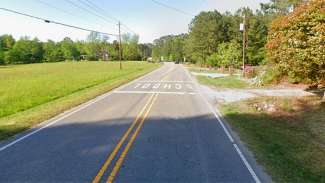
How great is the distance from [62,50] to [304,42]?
551 ft

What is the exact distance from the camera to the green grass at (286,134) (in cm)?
721

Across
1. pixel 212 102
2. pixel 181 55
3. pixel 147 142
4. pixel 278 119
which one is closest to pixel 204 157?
pixel 147 142

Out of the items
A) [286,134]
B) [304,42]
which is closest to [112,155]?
[286,134]

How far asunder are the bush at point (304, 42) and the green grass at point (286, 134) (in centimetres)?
220

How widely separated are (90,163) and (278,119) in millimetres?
9449

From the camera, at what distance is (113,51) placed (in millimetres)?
166000

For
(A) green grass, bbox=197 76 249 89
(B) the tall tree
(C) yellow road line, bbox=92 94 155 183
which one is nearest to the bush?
(C) yellow road line, bbox=92 94 155 183

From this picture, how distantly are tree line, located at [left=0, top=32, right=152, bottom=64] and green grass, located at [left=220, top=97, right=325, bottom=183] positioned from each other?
137m

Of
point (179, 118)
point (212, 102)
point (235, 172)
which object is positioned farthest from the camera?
point (212, 102)

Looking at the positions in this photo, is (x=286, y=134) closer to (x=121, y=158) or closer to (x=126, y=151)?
(x=126, y=151)

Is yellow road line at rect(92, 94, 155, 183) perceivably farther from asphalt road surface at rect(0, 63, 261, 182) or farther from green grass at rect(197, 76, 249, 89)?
green grass at rect(197, 76, 249, 89)

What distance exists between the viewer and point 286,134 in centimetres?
1073

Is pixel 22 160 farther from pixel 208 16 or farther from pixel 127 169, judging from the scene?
pixel 208 16

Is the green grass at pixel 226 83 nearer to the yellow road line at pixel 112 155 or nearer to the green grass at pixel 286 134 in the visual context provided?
the green grass at pixel 286 134
